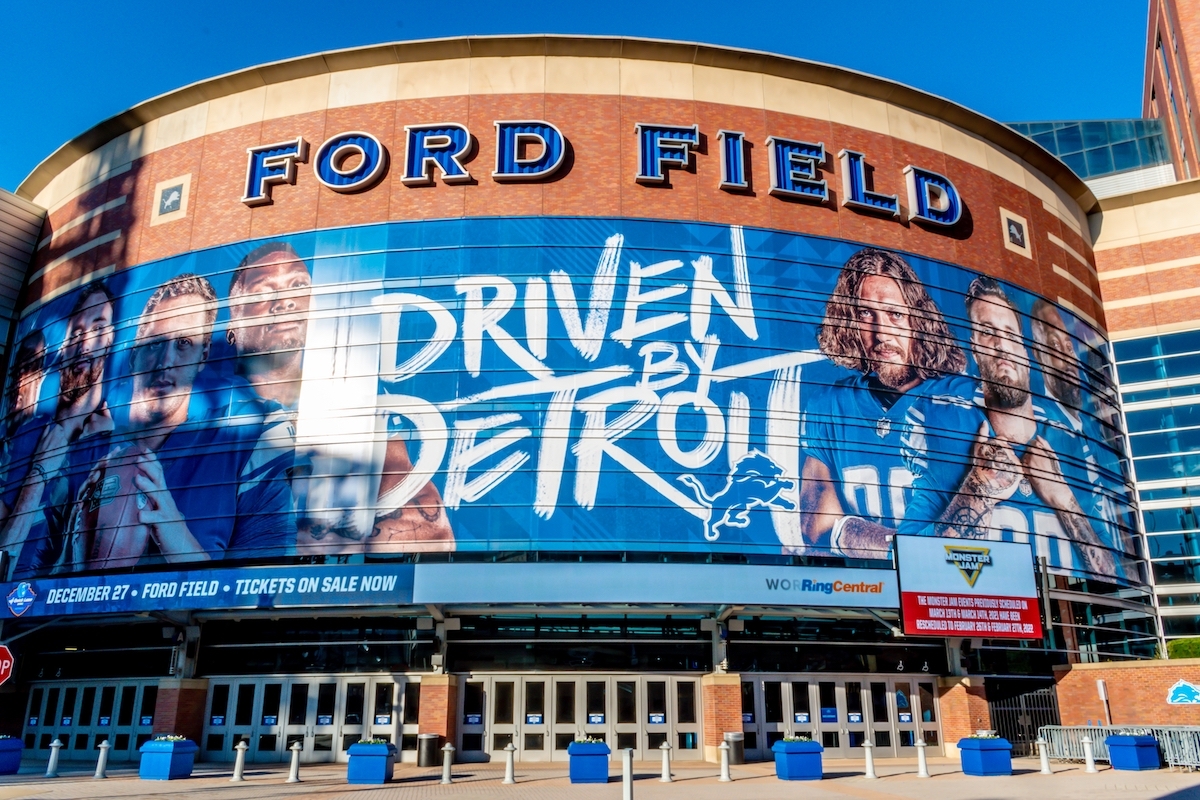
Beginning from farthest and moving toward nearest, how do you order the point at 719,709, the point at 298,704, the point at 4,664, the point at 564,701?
1. the point at 298,704
2. the point at 564,701
3. the point at 719,709
4. the point at 4,664

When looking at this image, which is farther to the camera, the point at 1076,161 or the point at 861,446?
the point at 1076,161

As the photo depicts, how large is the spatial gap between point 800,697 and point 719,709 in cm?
377

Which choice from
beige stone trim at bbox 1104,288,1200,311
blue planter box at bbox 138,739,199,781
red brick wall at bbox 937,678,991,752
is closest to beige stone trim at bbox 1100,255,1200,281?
beige stone trim at bbox 1104,288,1200,311

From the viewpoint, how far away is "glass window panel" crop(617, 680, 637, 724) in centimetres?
2936

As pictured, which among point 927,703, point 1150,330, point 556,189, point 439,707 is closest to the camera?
point 439,707

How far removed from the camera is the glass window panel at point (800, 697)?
30.6 metres

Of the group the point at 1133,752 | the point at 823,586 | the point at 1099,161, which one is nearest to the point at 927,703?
the point at 823,586

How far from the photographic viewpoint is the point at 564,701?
29.3 metres

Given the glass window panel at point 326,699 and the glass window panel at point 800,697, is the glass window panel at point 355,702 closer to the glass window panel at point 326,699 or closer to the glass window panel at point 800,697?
the glass window panel at point 326,699

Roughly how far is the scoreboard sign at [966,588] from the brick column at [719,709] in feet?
18.8

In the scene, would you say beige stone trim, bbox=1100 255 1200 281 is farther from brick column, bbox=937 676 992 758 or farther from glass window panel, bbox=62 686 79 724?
glass window panel, bbox=62 686 79 724

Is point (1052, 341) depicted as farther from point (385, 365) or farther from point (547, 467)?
point (385, 365)

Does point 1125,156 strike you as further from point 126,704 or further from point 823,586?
point 126,704

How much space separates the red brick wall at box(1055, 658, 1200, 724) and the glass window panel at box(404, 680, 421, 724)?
74.1 feet
